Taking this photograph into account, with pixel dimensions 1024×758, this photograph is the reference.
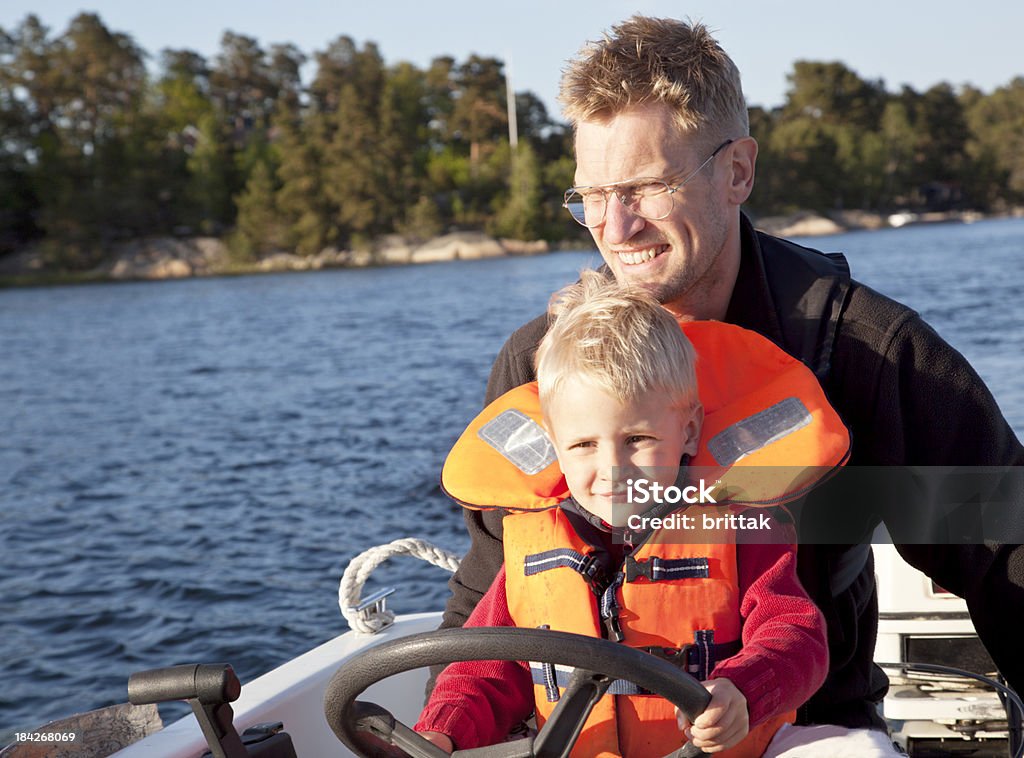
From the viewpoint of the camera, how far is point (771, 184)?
60406 mm

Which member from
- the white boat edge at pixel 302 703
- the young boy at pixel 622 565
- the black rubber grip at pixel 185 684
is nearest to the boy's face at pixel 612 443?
the young boy at pixel 622 565

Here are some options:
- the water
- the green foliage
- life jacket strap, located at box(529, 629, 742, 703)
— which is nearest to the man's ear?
the water

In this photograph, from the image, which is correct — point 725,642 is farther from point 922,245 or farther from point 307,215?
point 307,215

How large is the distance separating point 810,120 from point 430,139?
24205 millimetres

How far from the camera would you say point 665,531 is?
1746 millimetres

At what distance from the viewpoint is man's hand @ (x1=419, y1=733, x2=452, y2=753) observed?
65.4 inches

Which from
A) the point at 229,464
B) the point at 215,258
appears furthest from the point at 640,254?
the point at 215,258

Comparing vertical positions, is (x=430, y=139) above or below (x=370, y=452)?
above

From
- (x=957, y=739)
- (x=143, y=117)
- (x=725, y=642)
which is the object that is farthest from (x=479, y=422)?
(x=143, y=117)

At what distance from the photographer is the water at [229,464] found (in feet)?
21.9

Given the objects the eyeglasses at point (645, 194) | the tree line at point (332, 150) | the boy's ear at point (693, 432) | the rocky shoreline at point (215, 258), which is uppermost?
the tree line at point (332, 150)

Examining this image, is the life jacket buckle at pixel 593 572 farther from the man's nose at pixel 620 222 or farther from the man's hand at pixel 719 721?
the man's nose at pixel 620 222

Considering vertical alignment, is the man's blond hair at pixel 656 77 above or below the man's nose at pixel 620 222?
above

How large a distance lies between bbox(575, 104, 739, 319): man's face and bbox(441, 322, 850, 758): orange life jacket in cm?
27
